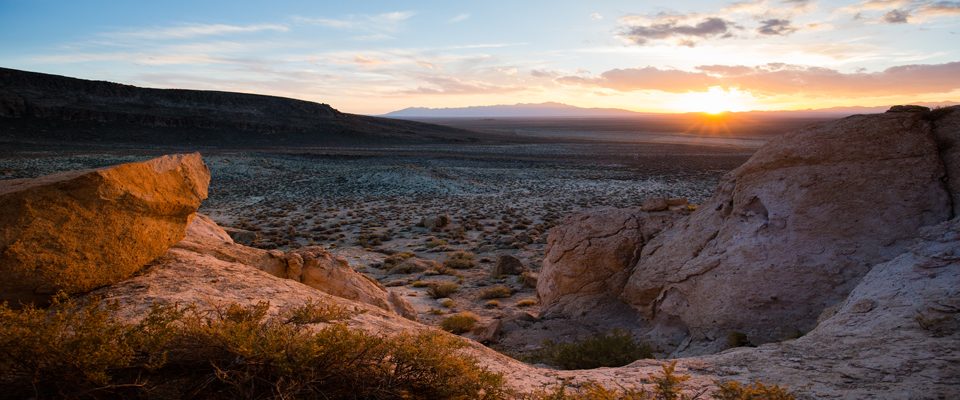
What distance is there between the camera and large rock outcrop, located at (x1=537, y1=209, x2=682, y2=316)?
29.5 ft

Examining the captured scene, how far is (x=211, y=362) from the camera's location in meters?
3.16

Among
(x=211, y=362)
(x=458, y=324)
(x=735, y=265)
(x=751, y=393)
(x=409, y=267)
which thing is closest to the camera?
(x=211, y=362)

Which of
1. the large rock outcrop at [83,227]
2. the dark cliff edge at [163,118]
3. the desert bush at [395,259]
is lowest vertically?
the desert bush at [395,259]

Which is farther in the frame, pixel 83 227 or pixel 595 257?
pixel 595 257

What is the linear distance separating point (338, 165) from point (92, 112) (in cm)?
3663

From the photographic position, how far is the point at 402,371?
3.49 m

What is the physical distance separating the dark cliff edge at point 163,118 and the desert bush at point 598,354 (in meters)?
59.7

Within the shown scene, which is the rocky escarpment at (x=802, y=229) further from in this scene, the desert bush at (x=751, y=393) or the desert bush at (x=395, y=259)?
the desert bush at (x=395, y=259)

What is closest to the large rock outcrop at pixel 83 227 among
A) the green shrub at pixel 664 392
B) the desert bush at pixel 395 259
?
the green shrub at pixel 664 392

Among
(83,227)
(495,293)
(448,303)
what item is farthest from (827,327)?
(495,293)

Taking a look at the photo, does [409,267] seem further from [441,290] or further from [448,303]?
[448,303]

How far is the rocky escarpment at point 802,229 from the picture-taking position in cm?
625

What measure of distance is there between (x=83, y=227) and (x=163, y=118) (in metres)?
68.9

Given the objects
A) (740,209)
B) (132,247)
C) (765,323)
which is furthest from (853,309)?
(132,247)
